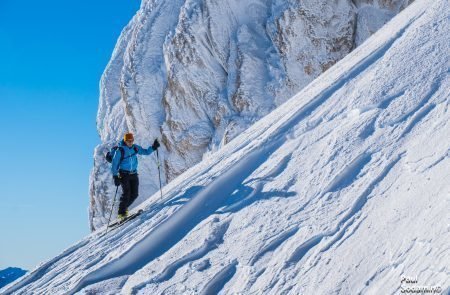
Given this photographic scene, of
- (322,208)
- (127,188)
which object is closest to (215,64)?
(127,188)

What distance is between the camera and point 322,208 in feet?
17.7

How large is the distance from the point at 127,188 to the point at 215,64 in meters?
24.1

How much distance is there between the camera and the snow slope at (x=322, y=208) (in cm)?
427

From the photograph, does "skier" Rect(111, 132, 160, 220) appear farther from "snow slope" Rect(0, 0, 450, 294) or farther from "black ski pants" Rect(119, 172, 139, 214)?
"snow slope" Rect(0, 0, 450, 294)

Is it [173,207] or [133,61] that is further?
[133,61]

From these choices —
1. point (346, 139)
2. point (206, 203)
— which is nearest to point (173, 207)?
point (206, 203)

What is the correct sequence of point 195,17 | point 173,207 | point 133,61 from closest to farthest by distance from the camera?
point 173,207
point 195,17
point 133,61

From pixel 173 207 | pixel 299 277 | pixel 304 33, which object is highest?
pixel 304 33

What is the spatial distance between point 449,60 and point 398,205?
11.0 feet

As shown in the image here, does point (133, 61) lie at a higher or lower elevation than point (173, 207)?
higher

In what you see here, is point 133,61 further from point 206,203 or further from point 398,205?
point 398,205

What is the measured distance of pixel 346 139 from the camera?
21.4ft

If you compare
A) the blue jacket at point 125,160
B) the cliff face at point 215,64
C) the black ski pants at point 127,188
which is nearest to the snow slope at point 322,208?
the black ski pants at point 127,188

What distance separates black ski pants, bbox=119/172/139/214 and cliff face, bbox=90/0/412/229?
62.8ft
